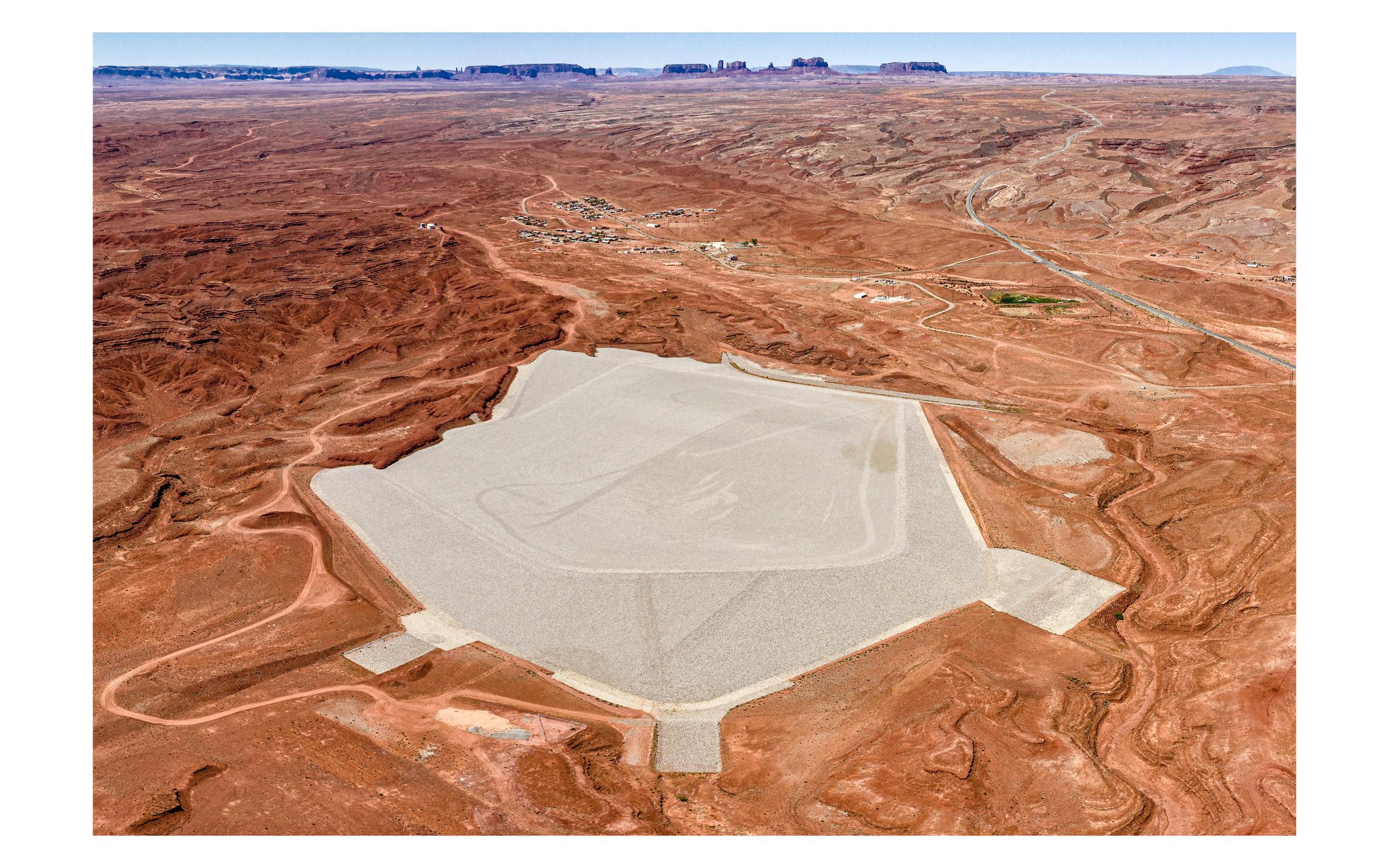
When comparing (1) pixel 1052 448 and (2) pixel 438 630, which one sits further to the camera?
(1) pixel 1052 448

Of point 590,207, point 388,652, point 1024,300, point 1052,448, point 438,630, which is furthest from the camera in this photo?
point 590,207

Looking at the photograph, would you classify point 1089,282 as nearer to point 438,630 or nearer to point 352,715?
point 438,630

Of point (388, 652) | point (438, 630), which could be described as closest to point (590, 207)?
point (438, 630)

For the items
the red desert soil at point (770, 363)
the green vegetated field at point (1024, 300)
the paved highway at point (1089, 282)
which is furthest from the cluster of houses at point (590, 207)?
the green vegetated field at point (1024, 300)

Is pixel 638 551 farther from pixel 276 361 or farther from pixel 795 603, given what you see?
pixel 276 361

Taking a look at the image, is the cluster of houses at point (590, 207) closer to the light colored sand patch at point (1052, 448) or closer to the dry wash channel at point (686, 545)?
the dry wash channel at point (686, 545)

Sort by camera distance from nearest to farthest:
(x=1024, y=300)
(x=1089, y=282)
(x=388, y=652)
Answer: (x=388, y=652)
(x=1024, y=300)
(x=1089, y=282)

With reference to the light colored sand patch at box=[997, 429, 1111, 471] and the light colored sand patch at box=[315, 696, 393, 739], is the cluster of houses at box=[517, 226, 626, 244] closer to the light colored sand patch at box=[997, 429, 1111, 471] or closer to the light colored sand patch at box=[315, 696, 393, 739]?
the light colored sand patch at box=[997, 429, 1111, 471]

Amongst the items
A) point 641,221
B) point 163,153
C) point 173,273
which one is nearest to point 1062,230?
point 641,221
